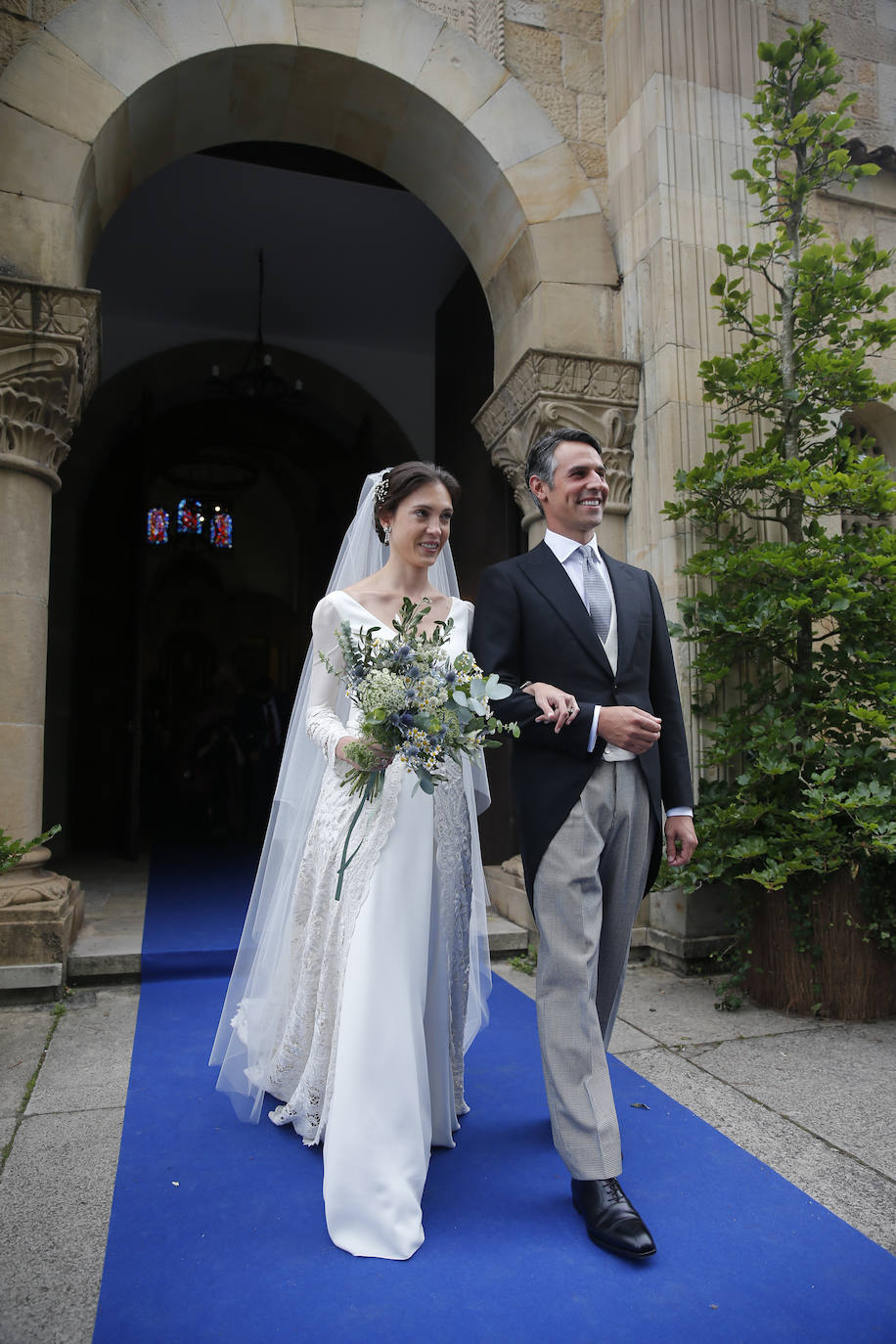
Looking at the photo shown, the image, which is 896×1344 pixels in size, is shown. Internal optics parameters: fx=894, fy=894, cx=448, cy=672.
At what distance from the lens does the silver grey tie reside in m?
2.56

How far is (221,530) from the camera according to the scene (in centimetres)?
1994

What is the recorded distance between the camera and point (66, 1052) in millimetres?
3379

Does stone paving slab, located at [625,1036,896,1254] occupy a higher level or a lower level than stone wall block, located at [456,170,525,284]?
lower

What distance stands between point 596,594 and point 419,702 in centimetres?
A: 71

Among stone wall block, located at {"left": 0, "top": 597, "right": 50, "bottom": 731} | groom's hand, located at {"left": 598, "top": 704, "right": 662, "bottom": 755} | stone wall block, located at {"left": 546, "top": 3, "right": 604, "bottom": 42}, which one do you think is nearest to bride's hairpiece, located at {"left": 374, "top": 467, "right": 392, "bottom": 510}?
groom's hand, located at {"left": 598, "top": 704, "right": 662, "bottom": 755}

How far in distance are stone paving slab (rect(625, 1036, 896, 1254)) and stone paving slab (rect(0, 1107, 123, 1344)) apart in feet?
4.94

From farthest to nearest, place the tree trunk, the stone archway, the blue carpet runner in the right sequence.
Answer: the stone archway, the tree trunk, the blue carpet runner

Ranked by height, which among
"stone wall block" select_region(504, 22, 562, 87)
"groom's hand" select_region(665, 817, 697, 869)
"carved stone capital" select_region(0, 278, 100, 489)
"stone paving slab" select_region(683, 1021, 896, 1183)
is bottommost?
"stone paving slab" select_region(683, 1021, 896, 1183)

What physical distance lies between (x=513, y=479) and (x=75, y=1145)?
4.05 m

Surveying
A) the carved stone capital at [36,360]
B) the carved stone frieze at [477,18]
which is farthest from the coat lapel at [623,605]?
the carved stone frieze at [477,18]

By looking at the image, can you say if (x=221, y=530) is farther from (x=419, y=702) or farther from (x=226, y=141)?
(x=419, y=702)

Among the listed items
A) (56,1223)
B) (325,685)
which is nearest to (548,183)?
(325,685)

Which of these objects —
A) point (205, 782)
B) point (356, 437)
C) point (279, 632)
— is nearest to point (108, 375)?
point (356, 437)
